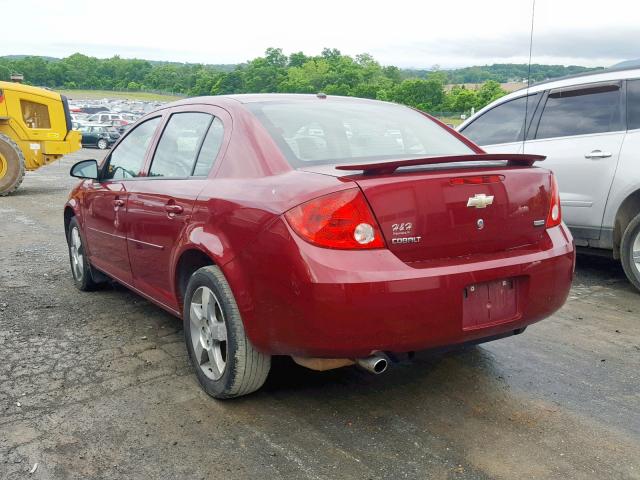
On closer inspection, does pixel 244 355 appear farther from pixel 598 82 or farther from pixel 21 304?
pixel 598 82

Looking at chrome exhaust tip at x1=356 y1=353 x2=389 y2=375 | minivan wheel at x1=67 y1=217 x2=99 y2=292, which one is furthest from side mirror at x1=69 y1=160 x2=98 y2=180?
chrome exhaust tip at x1=356 y1=353 x2=389 y2=375

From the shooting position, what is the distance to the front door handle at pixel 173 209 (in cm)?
343

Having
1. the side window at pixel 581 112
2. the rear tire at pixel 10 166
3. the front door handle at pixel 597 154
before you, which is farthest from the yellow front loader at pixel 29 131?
the front door handle at pixel 597 154

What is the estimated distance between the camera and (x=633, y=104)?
17.7 feet

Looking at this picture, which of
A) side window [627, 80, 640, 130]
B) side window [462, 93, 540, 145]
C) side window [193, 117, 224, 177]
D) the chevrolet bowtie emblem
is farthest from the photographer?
side window [462, 93, 540, 145]

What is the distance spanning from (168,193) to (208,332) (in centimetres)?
85

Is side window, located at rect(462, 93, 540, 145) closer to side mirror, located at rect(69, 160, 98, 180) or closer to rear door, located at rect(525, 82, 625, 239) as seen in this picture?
rear door, located at rect(525, 82, 625, 239)

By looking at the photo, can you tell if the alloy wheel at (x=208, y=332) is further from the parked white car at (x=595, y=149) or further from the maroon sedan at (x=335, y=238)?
the parked white car at (x=595, y=149)

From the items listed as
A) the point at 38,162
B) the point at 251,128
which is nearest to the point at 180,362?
the point at 251,128

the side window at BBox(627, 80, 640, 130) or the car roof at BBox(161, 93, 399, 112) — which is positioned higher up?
the car roof at BBox(161, 93, 399, 112)

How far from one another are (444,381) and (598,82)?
144 inches

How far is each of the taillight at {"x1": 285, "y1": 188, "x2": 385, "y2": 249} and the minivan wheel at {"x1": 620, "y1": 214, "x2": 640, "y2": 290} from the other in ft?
11.4

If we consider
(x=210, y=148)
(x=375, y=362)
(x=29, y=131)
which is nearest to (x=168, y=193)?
(x=210, y=148)

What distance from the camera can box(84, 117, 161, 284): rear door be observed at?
4223mm
